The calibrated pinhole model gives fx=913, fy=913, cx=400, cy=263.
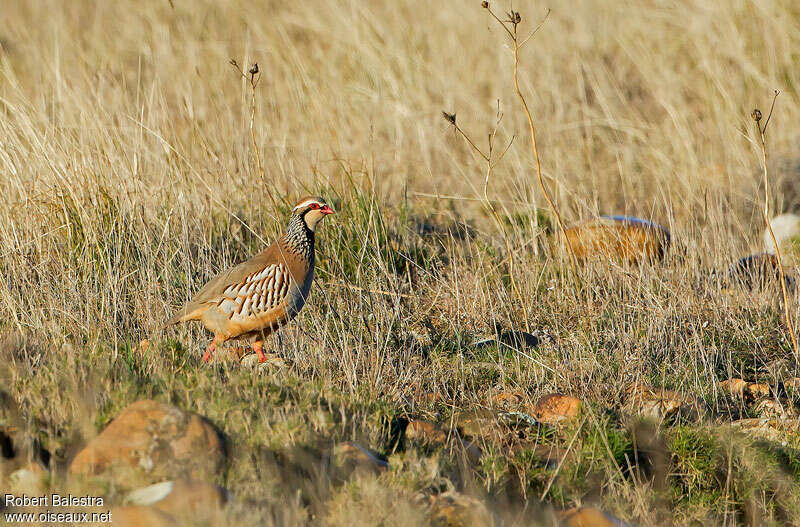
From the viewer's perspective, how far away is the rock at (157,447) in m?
3.11

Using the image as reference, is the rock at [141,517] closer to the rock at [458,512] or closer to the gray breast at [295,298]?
the rock at [458,512]

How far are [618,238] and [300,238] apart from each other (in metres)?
2.42

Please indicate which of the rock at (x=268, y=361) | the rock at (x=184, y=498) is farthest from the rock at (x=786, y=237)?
the rock at (x=184, y=498)

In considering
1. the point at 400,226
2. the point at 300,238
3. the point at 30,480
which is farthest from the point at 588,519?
the point at 400,226

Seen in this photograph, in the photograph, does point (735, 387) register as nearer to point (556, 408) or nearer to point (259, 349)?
point (556, 408)

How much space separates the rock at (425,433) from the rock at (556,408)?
1.74 feet

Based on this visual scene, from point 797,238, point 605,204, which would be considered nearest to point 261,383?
point 797,238

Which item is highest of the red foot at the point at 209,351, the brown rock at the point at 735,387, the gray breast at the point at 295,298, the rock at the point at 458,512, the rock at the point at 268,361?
the gray breast at the point at 295,298

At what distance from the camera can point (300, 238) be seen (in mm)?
4820

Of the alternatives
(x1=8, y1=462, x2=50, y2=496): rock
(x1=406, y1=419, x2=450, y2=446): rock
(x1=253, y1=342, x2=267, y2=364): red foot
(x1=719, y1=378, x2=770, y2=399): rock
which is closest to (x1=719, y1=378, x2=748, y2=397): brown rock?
(x1=719, y1=378, x2=770, y2=399): rock

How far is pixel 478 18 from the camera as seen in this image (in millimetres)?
10250

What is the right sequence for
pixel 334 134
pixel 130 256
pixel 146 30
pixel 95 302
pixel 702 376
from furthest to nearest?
pixel 146 30 < pixel 334 134 < pixel 130 256 < pixel 95 302 < pixel 702 376

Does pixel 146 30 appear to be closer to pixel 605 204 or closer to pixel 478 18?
pixel 478 18

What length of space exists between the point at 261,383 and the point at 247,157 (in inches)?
121
